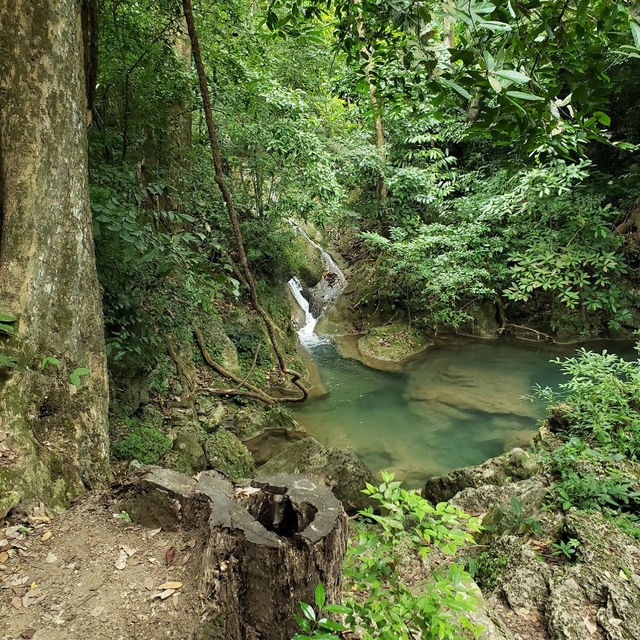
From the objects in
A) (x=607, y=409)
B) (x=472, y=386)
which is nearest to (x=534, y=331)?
(x=472, y=386)

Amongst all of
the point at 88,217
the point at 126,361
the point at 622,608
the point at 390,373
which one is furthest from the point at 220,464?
the point at 390,373

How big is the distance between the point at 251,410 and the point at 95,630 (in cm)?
485

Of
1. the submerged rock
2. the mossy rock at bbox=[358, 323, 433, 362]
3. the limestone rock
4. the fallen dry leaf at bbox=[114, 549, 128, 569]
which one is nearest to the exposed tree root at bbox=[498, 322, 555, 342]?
the submerged rock

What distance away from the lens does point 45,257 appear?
8.38 ft

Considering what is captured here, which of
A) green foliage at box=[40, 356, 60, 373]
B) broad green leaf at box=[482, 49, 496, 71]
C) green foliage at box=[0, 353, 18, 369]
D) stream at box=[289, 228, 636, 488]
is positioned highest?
broad green leaf at box=[482, 49, 496, 71]

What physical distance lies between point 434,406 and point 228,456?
4.61 meters

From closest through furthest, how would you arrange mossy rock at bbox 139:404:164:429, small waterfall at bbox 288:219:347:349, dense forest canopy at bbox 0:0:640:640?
dense forest canopy at bbox 0:0:640:640
mossy rock at bbox 139:404:164:429
small waterfall at bbox 288:219:347:349

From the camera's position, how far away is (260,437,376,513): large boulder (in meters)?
4.60

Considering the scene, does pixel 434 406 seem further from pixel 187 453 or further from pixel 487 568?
pixel 187 453

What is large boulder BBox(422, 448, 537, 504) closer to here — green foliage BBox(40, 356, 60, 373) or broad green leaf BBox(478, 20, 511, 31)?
green foliage BBox(40, 356, 60, 373)

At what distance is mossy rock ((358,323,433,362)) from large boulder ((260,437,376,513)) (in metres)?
4.85

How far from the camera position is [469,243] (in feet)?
32.0

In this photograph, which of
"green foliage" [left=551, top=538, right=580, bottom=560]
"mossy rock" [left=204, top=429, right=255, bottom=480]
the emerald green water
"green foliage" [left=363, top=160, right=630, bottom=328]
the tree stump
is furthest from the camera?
"green foliage" [left=363, top=160, right=630, bottom=328]

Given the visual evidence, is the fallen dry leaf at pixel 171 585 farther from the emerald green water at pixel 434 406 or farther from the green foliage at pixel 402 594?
the emerald green water at pixel 434 406
